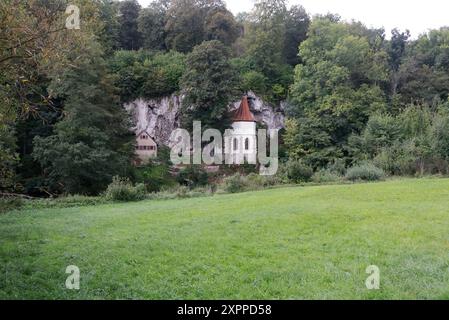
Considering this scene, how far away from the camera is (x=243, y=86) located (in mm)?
39125

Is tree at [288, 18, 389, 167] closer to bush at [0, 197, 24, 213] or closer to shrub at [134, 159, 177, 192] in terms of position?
shrub at [134, 159, 177, 192]

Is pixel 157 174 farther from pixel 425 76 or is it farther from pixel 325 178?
pixel 425 76

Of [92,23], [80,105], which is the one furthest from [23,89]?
[80,105]

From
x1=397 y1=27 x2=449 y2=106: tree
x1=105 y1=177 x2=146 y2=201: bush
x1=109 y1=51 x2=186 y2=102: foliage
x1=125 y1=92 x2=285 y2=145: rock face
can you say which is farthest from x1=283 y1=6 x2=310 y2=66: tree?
x1=105 y1=177 x2=146 y2=201: bush

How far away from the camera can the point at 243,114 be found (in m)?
37.4

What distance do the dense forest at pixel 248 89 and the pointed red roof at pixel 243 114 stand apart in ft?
4.80

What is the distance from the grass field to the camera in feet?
22.8

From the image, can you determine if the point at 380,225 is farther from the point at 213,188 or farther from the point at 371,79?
the point at 371,79

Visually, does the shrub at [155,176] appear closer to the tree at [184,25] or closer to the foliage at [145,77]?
the foliage at [145,77]

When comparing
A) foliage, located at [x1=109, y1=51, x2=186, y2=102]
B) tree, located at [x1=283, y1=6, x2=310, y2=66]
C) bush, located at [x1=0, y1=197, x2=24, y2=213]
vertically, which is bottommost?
bush, located at [x1=0, y1=197, x2=24, y2=213]

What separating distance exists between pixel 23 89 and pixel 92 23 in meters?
2.15

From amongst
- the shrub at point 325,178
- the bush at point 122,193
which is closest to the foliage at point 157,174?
the bush at point 122,193

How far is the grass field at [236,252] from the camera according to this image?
6.95 m

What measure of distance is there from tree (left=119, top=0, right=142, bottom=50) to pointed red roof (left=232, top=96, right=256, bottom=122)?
62.6 ft
